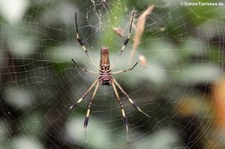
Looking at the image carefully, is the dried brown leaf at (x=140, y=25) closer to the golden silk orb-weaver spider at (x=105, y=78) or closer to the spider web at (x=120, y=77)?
the spider web at (x=120, y=77)

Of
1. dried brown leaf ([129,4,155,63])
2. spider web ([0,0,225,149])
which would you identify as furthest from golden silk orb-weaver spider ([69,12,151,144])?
dried brown leaf ([129,4,155,63])

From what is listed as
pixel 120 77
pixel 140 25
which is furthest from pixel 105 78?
pixel 140 25

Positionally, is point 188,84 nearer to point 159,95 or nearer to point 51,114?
point 159,95

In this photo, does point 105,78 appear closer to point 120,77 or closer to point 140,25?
point 120,77

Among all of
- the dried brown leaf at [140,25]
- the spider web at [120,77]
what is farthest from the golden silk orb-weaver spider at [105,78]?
the dried brown leaf at [140,25]

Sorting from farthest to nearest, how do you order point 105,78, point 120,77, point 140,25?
point 105,78 → point 120,77 → point 140,25

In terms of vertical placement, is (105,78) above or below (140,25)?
below

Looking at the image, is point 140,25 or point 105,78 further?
point 105,78

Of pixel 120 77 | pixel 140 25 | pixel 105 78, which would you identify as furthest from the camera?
pixel 105 78
